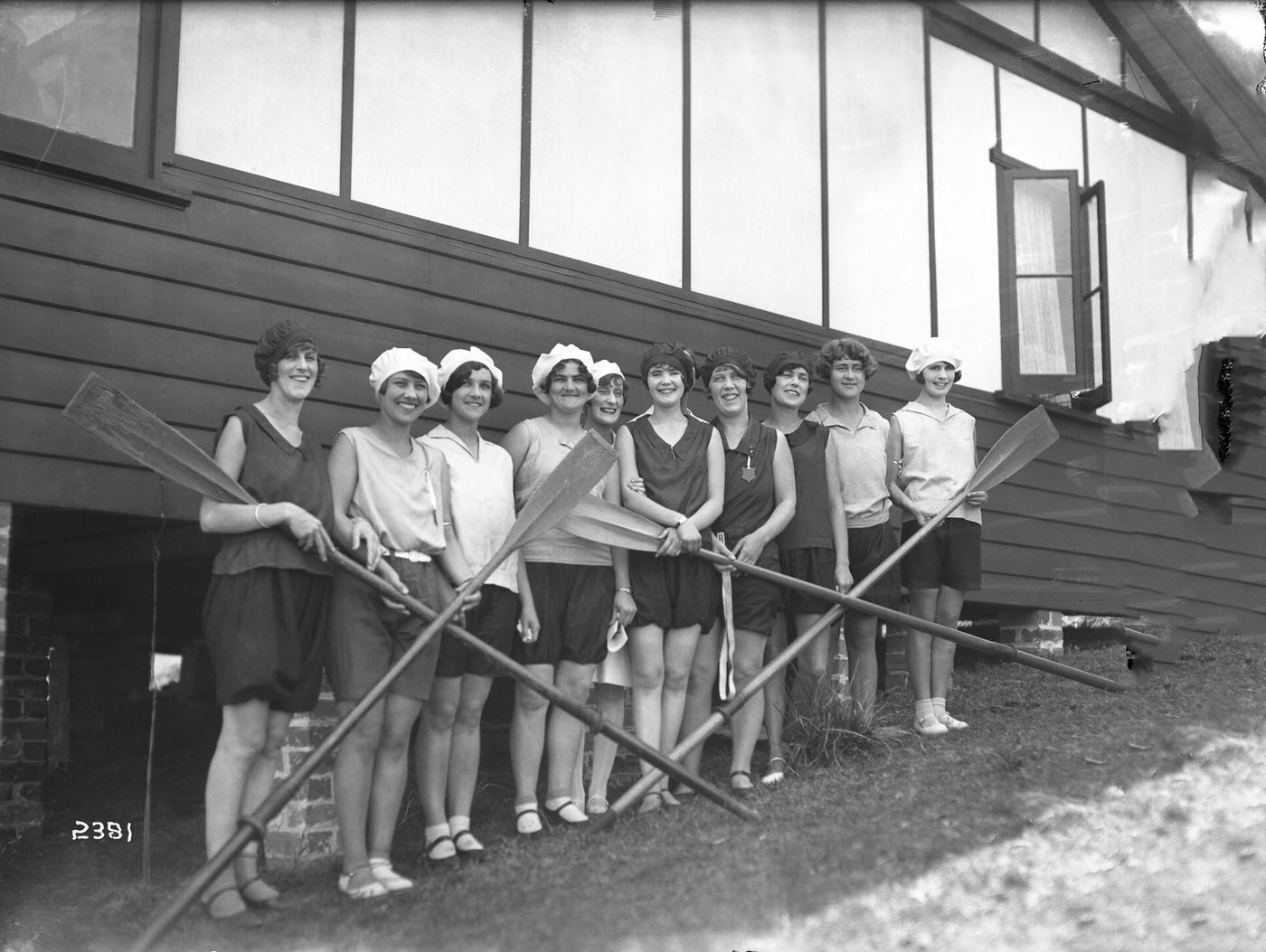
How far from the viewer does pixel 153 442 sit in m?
4.02

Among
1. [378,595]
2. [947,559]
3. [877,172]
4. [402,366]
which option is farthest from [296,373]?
[877,172]

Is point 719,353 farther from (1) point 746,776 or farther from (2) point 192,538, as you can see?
(2) point 192,538

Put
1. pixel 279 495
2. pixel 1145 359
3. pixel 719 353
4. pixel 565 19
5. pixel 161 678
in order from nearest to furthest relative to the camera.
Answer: pixel 279 495, pixel 719 353, pixel 565 19, pixel 161 678, pixel 1145 359

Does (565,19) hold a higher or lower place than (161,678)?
higher

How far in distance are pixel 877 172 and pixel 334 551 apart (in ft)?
15.8

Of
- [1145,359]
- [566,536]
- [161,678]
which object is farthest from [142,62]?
[1145,359]

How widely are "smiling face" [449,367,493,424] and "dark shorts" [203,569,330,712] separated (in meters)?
0.90

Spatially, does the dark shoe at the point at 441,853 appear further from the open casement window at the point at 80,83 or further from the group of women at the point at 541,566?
the open casement window at the point at 80,83

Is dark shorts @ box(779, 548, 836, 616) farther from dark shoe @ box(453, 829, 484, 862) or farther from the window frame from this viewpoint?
the window frame

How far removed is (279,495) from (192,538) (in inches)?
63.5

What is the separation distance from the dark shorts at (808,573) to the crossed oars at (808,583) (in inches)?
Answer: 4.2

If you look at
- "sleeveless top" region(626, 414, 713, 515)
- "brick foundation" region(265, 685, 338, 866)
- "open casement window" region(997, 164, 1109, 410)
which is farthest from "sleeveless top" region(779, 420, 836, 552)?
"open casement window" region(997, 164, 1109, 410)

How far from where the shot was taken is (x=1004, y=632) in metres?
8.38

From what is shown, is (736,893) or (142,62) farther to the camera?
(142,62)
